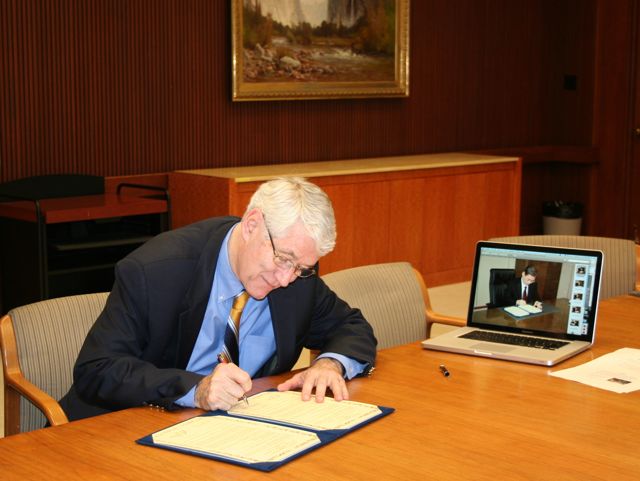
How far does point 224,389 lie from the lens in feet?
7.99

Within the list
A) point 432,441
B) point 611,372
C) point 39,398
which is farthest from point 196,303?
point 611,372

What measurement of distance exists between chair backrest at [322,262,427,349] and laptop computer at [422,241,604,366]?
1.41 ft

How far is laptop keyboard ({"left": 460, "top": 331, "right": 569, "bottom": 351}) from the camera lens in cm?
310

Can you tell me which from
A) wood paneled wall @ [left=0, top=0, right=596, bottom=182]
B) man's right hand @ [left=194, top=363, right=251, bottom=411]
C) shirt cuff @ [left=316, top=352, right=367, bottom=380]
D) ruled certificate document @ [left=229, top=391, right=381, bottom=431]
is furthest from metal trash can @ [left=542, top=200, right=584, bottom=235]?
man's right hand @ [left=194, top=363, right=251, bottom=411]

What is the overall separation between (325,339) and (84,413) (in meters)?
0.77

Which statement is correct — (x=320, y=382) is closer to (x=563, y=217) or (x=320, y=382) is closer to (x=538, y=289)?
(x=538, y=289)

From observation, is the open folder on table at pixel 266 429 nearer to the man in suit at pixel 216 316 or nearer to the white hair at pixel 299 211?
the man in suit at pixel 216 316

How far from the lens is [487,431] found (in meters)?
2.35

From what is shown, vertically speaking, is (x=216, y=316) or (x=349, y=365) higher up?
(x=216, y=316)

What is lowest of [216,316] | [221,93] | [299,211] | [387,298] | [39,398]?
[39,398]

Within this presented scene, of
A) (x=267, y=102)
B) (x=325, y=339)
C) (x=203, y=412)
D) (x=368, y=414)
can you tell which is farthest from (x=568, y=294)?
(x=267, y=102)

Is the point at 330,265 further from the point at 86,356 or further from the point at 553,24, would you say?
the point at 86,356

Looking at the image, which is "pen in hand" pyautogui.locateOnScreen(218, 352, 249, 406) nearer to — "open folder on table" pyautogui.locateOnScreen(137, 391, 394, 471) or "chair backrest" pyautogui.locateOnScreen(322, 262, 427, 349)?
"open folder on table" pyautogui.locateOnScreen(137, 391, 394, 471)

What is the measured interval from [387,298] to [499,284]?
545 millimetres
